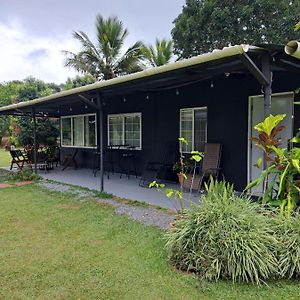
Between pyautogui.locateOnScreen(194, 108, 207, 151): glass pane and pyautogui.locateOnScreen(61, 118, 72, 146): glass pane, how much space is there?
21.6 feet

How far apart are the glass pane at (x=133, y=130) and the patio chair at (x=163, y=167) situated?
4.37 feet

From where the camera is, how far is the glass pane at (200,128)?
7.48 meters

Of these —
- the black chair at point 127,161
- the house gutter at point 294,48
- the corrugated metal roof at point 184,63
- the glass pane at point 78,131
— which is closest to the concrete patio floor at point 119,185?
the black chair at point 127,161

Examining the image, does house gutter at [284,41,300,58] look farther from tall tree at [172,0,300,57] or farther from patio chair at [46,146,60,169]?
tall tree at [172,0,300,57]

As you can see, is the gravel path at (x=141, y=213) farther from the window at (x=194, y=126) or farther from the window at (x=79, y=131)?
the window at (x=79, y=131)

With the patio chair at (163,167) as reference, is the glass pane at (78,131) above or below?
above

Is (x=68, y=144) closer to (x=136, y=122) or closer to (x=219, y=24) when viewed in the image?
(x=136, y=122)

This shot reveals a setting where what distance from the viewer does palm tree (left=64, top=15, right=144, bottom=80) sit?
16969mm

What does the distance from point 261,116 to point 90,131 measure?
6806 mm

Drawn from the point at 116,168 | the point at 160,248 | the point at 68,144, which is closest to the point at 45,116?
the point at 68,144

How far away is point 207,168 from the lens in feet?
22.4

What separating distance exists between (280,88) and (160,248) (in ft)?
13.0

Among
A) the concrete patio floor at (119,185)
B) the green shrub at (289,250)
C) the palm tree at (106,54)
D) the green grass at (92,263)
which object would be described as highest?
the palm tree at (106,54)

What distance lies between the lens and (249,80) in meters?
6.37
